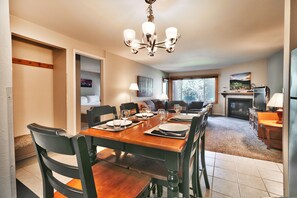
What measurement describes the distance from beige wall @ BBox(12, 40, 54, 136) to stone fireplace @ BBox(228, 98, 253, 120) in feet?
22.0

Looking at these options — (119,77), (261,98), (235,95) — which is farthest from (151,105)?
(235,95)

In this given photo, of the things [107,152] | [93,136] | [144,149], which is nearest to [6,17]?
[93,136]

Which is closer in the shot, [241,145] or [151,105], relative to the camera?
[241,145]

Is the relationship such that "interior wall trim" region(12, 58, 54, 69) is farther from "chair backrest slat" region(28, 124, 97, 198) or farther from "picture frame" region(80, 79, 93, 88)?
"picture frame" region(80, 79, 93, 88)

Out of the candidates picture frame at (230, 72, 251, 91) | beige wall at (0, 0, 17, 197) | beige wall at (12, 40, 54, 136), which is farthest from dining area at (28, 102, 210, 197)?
picture frame at (230, 72, 251, 91)

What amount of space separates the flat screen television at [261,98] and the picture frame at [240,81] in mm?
1365

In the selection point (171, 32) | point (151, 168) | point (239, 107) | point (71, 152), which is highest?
point (171, 32)

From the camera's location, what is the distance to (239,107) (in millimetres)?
6016

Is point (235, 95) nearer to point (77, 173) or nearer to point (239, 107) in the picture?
point (239, 107)

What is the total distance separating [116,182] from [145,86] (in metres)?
4.96

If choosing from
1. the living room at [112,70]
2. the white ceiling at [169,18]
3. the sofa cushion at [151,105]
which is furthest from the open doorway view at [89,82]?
the white ceiling at [169,18]

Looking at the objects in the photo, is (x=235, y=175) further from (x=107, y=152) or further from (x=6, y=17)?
(x=6, y=17)

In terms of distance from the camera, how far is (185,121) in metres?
1.61

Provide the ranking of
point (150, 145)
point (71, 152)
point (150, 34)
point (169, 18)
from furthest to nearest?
point (169, 18) < point (150, 34) < point (150, 145) < point (71, 152)
